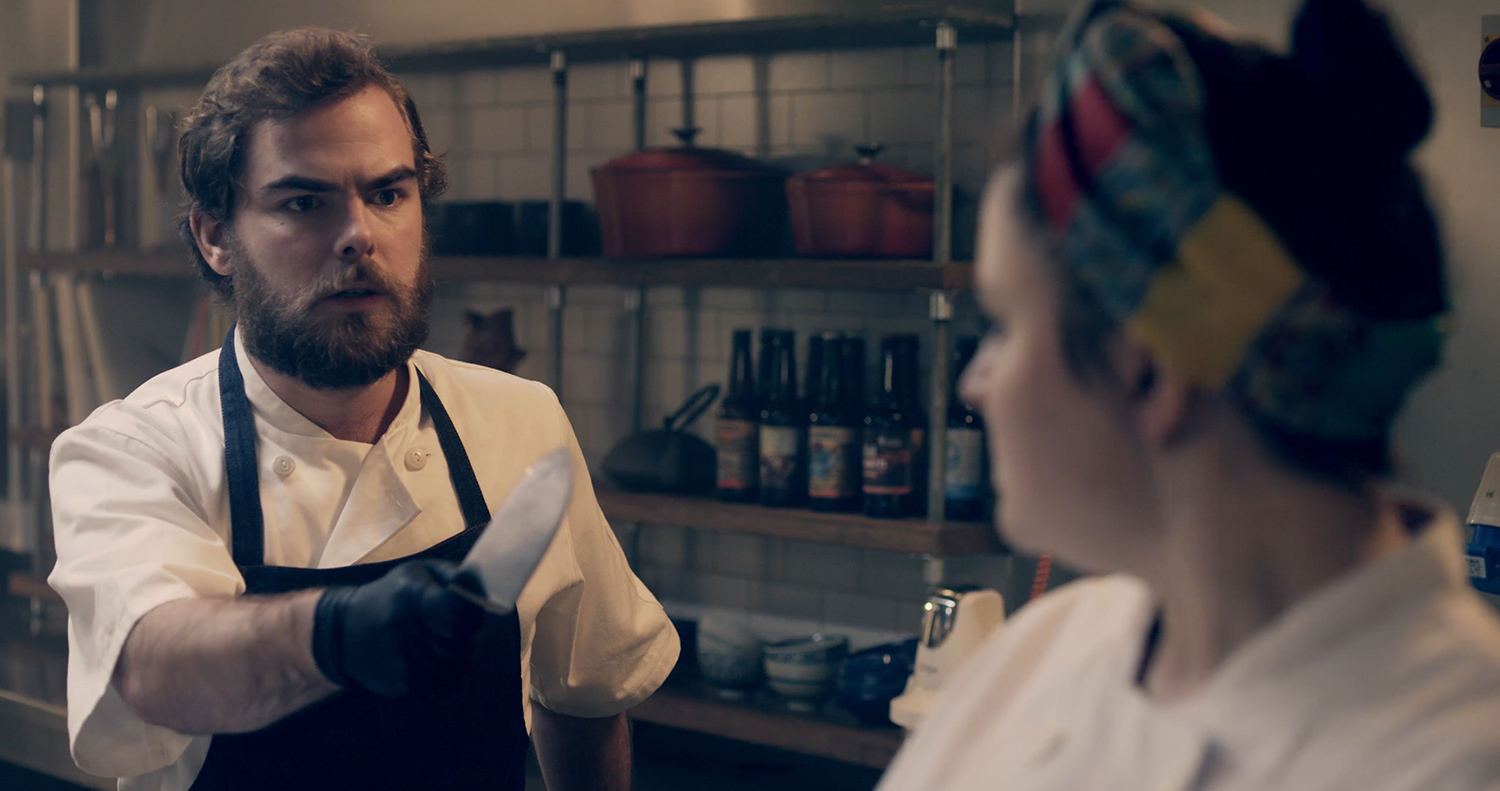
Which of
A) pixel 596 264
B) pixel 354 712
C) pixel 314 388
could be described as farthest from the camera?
pixel 596 264

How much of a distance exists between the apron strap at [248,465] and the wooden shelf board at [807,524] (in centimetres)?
127

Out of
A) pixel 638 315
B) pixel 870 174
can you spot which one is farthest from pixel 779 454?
pixel 638 315

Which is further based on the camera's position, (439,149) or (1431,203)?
(439,149)

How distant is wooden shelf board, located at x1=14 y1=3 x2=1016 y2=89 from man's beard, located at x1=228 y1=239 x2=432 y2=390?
1433mm

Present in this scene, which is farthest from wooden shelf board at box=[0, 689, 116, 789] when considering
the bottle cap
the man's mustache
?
the bottle cap

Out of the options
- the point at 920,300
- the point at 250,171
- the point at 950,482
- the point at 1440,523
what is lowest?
the point at 950,482

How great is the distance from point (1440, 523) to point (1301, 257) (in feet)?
0.47

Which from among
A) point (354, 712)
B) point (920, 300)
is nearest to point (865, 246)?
point (920, 300)

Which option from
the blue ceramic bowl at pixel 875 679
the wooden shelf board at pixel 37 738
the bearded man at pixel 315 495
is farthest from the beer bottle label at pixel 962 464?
the wooden shelf board at pixel 37 738

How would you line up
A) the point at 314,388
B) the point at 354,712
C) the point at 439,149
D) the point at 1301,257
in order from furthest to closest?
the point at 439,149 → the point at 314,388 → the point at 354,712 → the point at 1301,257

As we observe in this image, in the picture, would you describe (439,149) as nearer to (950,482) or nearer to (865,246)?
(865,246)

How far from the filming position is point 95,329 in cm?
405

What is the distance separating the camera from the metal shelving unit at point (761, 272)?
8.89 ft

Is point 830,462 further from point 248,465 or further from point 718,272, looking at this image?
point 248,465
